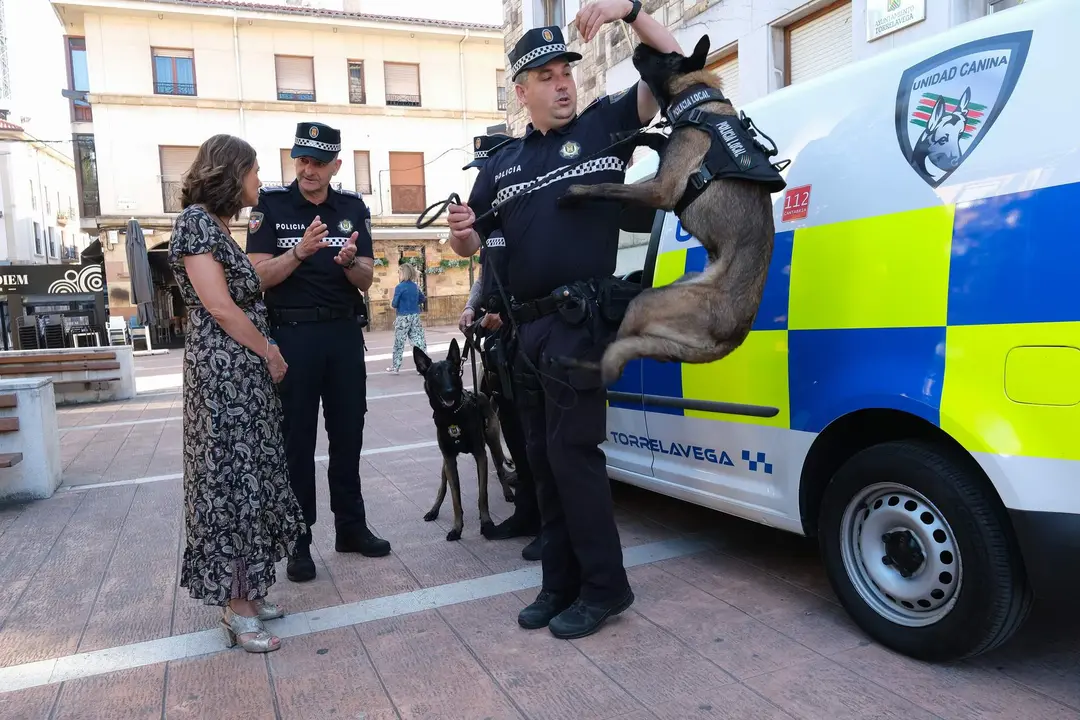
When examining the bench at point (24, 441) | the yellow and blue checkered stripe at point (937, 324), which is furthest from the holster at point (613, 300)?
the bench at point (24, 441)

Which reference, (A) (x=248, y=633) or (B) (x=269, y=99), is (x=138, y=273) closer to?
(A) (x=248, y=633)

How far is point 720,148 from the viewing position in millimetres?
2668

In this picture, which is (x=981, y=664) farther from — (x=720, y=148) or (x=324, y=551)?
(x=324, y=551)

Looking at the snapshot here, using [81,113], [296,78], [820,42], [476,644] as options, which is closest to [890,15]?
[820,42]

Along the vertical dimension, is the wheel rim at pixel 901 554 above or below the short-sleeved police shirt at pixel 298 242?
below

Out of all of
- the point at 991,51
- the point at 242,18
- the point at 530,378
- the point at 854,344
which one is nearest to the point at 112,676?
the point at 530,378

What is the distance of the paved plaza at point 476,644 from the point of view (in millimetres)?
2586

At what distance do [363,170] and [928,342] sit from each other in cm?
2759

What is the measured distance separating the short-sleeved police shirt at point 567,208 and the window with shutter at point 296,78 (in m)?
26.7

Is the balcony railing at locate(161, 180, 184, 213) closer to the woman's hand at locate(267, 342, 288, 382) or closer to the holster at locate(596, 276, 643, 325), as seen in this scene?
the woman's hand at locate(267, 342, 288, 382)

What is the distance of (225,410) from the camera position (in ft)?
10.2

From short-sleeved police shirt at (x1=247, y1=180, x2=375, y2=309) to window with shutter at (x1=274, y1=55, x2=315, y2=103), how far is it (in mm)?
25556

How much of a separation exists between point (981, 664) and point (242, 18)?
28848 millimetres

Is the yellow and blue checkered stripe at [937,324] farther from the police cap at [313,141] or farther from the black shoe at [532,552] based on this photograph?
the police cap at [313,141]
